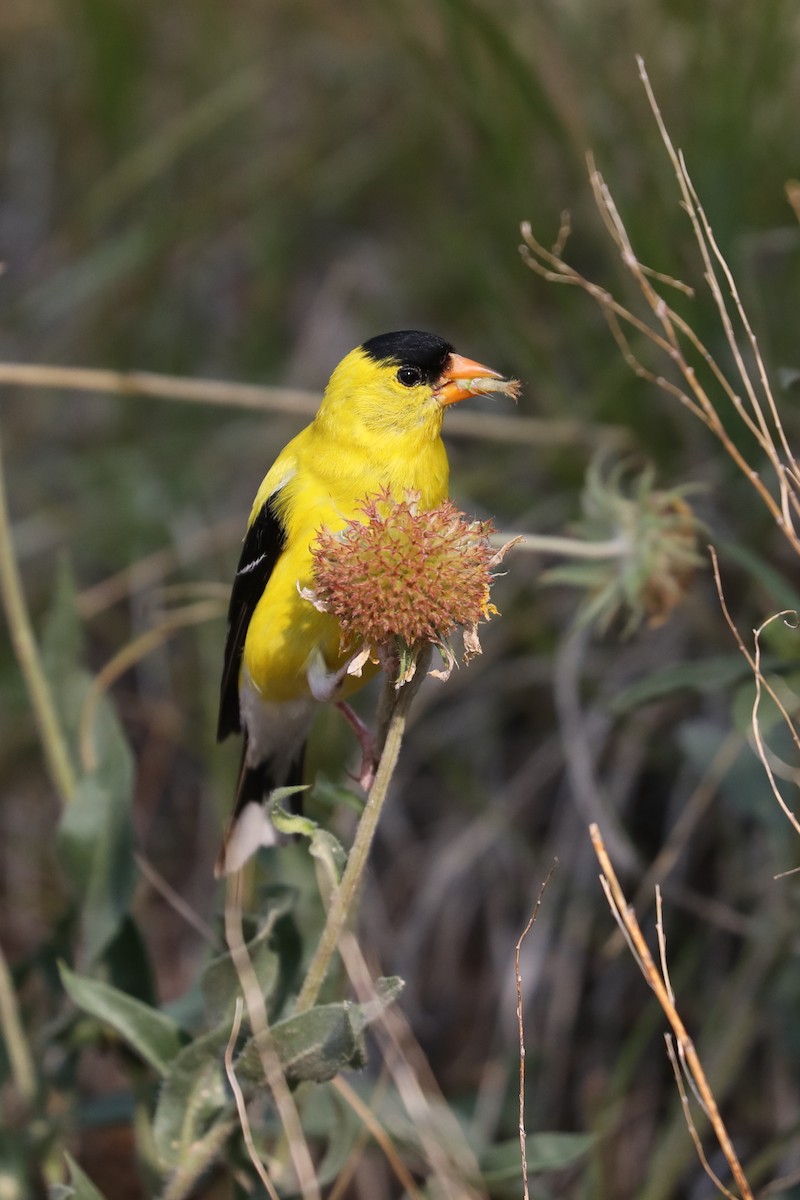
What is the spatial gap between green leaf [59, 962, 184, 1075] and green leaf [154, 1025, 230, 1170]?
2.1 inches

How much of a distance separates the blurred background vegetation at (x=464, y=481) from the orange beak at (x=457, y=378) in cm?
40

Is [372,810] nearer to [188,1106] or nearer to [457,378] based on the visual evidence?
Answer: [188,1106]

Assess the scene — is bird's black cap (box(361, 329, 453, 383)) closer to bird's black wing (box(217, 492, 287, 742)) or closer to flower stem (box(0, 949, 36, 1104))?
bird's black wing (box(217, 492, 287, 742))

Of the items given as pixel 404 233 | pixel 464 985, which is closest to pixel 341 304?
pixel 404 233

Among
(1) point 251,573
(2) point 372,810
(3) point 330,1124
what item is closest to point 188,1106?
(3) point 330,1124

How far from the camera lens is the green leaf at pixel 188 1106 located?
5.24ft

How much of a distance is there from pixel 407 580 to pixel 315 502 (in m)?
0.64

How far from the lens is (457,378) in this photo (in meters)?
1.99

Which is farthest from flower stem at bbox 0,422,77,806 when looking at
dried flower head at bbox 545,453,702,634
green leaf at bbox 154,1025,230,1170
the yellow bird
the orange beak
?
dried flower head at bbox 545,453,702,634

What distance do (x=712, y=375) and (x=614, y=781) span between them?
893 mm

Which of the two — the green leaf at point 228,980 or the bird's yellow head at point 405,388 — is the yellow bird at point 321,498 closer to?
the bird's yellow head at point 405,388

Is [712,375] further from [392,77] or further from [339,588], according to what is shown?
[392,77]

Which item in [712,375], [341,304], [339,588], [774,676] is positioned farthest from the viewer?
[341,304]

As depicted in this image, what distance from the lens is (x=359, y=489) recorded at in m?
1.91
